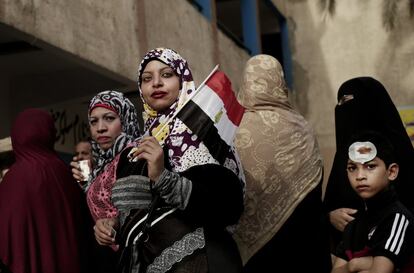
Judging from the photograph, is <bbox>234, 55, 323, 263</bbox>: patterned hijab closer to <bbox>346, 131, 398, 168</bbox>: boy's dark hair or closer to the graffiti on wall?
<bbox>346, 131, 398, 168</bbox>: boy's dark hair

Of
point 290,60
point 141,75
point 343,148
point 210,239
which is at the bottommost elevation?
point 210,239

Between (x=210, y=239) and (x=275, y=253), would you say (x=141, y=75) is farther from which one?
(x=275, y=253)

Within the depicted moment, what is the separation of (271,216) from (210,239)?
1120mm

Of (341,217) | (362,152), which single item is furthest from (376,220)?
(341,217)

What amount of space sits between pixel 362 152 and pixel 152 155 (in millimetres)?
1069

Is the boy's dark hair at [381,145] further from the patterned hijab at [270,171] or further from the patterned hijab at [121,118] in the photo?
the patterned hijab at [121,118]

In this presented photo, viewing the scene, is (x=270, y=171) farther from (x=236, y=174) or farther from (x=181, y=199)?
(x=181, y=199)

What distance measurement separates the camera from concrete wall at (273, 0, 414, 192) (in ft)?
57.2

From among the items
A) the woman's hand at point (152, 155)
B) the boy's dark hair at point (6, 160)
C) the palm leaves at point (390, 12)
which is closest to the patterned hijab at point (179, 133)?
the woman's hand at point (152, 155)

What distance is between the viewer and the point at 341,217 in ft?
12.9

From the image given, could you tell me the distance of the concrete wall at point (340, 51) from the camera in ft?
57.2

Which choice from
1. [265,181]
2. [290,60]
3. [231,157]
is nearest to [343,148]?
[265,181]

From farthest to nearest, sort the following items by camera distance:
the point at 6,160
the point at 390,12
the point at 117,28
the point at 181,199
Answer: the point at 390,12 < the point at 117,28 < the point at 6,160 < the point at 181,199

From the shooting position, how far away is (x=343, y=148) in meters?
4.27
